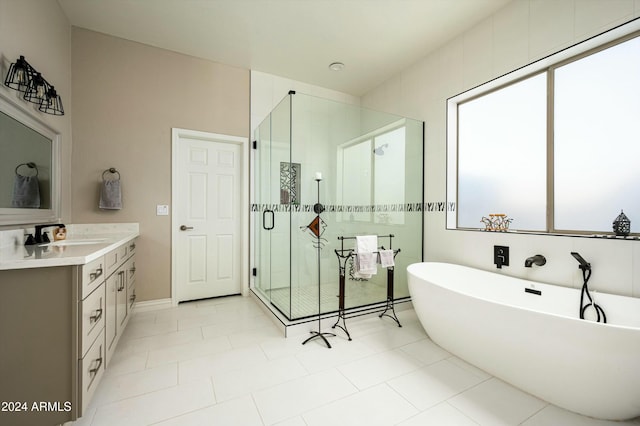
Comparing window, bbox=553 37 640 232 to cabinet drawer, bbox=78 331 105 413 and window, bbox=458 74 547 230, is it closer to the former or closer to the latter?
window, bbox=458 74 547 230

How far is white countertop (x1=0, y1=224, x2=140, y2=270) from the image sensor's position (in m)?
1.22

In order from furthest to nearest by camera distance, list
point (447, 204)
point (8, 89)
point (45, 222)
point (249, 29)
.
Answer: point (447, 204) → point (249, 29) → point (45, 222) → point (8, 89)

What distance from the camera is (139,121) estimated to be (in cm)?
294

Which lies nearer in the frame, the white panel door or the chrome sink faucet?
the chrome sink faucet

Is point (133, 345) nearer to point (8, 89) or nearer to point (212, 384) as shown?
point (212, 384)

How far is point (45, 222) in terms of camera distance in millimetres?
2176

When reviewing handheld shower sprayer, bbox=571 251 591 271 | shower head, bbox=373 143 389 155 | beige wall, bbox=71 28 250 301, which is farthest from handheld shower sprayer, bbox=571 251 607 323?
beige wall, bbox=71 28 250 301

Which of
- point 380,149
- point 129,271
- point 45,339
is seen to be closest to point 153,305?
point 129,271

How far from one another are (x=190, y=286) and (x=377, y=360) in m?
2.43

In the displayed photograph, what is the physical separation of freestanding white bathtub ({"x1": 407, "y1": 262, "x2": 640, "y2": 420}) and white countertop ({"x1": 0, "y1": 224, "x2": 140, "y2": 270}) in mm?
2241

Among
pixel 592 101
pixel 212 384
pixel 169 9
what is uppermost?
pixel 169 9

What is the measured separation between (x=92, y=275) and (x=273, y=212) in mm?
1779

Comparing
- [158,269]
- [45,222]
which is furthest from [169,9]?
[158,269]

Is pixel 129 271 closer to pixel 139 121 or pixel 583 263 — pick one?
pixel 139 121
